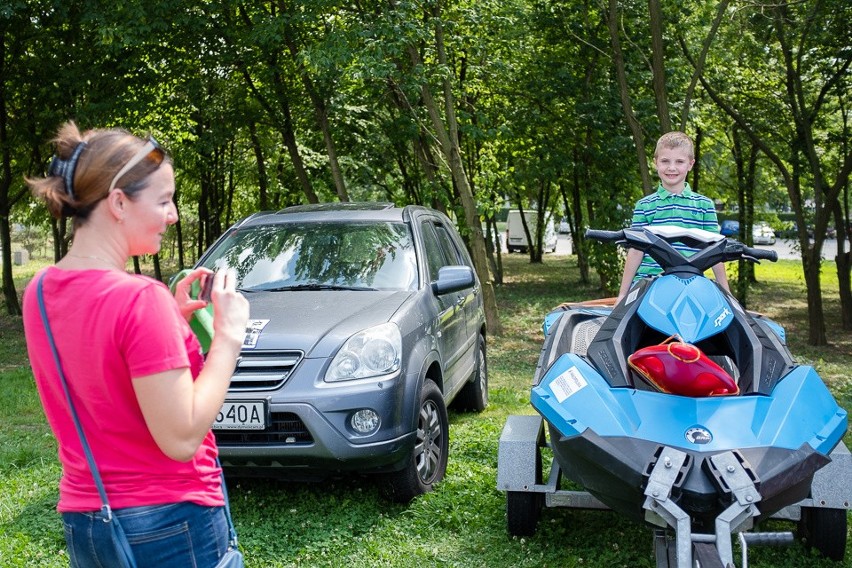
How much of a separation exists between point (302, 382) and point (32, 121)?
14.8 meters

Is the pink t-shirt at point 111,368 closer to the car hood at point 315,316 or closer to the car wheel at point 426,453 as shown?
the car hood at point 315,316

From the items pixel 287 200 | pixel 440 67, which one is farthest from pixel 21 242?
pixel 440 67

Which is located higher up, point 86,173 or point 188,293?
point 86,173

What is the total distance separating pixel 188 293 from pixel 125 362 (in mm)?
387

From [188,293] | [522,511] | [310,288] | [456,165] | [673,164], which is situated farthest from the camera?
[456,165]

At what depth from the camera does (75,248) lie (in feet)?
5.98

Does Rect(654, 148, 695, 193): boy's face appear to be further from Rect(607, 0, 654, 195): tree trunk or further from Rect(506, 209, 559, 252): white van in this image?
Rect(506, 209, 559, 252): white van

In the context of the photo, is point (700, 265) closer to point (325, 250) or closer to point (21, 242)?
point (325, 250)

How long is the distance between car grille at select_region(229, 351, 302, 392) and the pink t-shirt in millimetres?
2842

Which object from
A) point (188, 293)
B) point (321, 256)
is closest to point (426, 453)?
point (321, 256)

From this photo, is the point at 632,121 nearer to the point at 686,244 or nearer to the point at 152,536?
the point at 686,244

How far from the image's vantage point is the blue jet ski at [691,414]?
3.14 m

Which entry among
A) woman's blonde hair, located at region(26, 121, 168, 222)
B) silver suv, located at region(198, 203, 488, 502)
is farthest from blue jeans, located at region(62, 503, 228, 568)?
silver suv, located at region(198, 203, 488, 502)

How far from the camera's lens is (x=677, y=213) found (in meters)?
5.10
